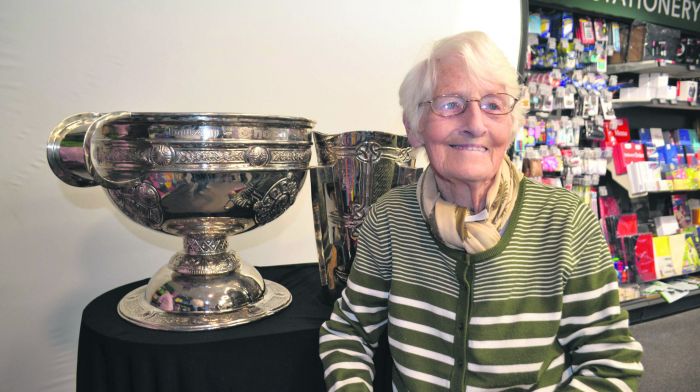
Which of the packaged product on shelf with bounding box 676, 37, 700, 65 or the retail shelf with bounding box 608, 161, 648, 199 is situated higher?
the packaged product on shelf with bounding box 676, 37, 700, 65

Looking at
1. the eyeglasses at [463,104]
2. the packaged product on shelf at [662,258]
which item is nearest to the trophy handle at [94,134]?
the eyeglasses at [463,104]

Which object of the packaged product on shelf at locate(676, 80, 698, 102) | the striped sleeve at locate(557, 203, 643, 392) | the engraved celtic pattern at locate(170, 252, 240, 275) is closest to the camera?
the striped sleeve at locate(557, 203, 643, 392)

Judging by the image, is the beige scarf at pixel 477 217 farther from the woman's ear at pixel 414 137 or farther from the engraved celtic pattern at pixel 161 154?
the engraved celtic pattern at pixel 161 154

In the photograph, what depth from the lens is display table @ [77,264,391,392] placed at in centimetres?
80

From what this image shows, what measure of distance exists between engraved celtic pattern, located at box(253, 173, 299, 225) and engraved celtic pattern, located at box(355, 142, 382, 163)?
0.15 meters

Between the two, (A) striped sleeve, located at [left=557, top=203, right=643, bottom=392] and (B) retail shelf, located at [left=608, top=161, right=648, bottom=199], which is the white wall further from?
(B) retail shelf, located at [left=608, top=161, right=648, bottom=199]

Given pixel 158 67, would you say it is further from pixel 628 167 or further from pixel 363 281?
pixel 628 167

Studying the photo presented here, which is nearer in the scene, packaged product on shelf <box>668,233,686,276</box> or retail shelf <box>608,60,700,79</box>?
retail shelf <box>608,60,700,79</box>

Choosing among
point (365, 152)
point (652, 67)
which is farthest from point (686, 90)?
point (365, 152)

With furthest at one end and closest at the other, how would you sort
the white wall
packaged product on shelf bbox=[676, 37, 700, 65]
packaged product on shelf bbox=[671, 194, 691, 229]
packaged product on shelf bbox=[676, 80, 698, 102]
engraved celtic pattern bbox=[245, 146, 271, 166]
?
packaged product on shelf bbox=[671, 194, 691, 229]
packaged product on shelf bbox=[676, 80, 698, 102]
packaged product on shelf bbox=[676, 37, 700, 65]
the white wall
engraved celtic pattern bbox=[245, 146, 271, 166]

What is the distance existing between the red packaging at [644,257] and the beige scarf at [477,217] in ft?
7.08

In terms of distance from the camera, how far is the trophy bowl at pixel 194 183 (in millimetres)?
776

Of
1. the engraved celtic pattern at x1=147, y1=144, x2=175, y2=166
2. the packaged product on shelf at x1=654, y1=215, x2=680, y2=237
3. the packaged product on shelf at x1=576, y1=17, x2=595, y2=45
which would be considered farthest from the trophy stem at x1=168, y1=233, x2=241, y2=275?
the packaged product on shelf at x1=654, y1=215, x2=680, y2=237

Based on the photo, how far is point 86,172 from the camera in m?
0.80
